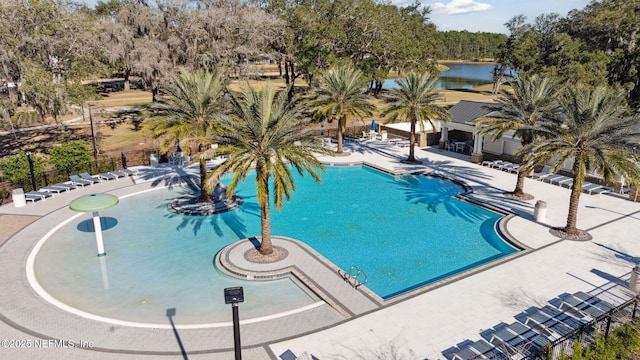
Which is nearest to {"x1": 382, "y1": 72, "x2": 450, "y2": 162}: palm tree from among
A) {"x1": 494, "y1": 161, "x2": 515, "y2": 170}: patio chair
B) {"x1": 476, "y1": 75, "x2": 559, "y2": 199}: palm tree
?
{"x1": 494, "y1": 161, "x2": 515, "y2": 170}: patio chair

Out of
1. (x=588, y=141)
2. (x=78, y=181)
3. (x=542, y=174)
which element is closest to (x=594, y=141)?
(x=588, y=141)

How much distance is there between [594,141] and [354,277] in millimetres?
11564

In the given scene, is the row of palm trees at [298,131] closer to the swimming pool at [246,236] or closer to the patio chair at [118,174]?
the swimming pool at [246,236]

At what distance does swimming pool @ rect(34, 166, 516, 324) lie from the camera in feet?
48.8

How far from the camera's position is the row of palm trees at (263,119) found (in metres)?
15.7

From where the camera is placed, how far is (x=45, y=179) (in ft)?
86.0

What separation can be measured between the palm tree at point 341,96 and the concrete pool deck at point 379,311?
13370mm

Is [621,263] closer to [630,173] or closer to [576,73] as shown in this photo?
[630,173]

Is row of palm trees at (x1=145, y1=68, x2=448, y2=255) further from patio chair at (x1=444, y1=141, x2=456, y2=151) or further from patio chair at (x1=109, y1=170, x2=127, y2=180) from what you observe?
patio chair at (x1=109, y1=170, x2=127, y2=180)

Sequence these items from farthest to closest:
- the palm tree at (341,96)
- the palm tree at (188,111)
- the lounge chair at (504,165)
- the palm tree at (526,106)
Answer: the palm tree at (341,96), the lounge chair at (504,165), the palm tree at (526,106), the palm tree at (188,111)

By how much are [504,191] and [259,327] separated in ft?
60.6

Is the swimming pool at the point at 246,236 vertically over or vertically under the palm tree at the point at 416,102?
under

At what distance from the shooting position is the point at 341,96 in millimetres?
31359

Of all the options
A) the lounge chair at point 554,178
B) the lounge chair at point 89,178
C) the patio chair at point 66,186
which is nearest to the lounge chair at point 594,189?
the lounge chair at point 554,178
